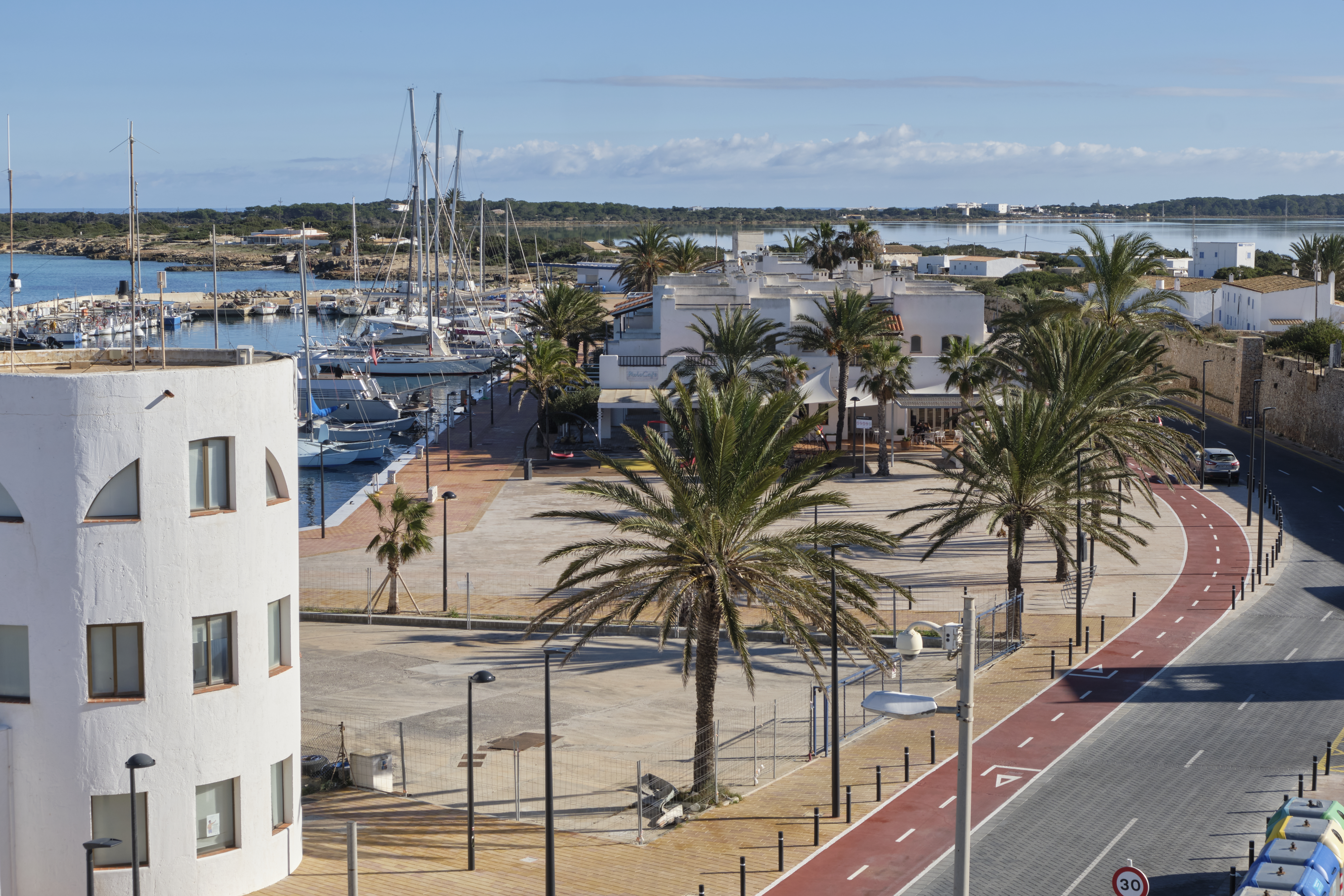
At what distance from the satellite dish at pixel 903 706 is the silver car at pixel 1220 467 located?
50.3m

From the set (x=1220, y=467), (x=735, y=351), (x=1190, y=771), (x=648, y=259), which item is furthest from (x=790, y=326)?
(x=1190, y=771)

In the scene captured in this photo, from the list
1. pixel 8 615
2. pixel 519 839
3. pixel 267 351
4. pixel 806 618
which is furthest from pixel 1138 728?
pixel 8 615

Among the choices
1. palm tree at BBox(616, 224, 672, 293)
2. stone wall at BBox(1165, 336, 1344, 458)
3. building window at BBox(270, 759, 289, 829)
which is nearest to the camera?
building window at BBox(270, 759, 289, 829)

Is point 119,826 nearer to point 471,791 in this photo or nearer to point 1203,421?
point 471,791

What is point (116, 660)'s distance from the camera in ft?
73.8

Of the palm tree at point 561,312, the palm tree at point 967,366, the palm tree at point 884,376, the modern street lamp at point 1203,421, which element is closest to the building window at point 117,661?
the palm tree at point 967,366

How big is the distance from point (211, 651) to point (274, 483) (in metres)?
3.23

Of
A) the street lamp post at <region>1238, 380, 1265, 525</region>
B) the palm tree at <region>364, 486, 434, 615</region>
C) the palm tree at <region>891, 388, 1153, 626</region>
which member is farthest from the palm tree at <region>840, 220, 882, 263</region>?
the palm tree at <region>364, 486, 434, 615</region>

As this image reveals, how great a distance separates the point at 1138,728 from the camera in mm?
33938

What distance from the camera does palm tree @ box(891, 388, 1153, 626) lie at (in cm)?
4025

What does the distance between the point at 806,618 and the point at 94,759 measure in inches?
545

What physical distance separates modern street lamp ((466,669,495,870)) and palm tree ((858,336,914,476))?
Result: 40.2 meters

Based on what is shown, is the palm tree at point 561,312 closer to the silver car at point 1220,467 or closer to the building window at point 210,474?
the silver car at point 1220,467

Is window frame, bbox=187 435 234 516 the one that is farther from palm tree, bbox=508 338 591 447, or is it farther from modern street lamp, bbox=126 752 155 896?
palm tree, bbox=508 338 591 447
